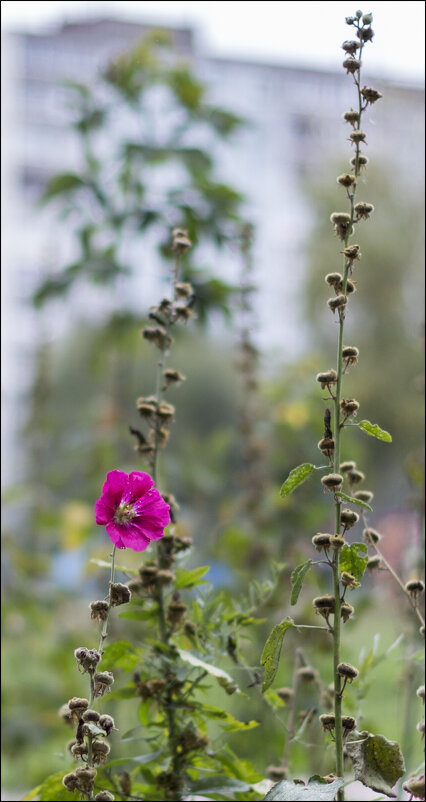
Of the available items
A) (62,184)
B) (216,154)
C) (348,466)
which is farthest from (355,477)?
(216,154)

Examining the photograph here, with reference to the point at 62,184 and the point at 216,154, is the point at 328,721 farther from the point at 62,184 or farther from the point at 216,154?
the point at 216,154

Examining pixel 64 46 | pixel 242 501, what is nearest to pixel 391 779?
pixel 242 501

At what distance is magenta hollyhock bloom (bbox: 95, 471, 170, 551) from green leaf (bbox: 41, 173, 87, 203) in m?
0.76

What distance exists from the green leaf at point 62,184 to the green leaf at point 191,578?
712 millimetres

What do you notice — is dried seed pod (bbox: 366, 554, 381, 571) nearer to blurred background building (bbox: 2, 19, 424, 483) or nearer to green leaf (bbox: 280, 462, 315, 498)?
green leaf (bbox: 280, 462, 315, 498)

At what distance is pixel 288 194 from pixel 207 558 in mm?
3773

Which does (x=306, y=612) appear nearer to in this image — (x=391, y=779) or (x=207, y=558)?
(x=207, y=558)

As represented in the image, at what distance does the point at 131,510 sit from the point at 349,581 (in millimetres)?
76

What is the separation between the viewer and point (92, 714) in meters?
0.25

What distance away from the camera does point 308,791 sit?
9.9 inches

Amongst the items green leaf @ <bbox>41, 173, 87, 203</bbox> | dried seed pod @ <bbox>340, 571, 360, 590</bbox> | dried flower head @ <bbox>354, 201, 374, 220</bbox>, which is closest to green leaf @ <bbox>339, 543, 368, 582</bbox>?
dried seed pod @ <bbox>340, 571, 360, 590</bbox>

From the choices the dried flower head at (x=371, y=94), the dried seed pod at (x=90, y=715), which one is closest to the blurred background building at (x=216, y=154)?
the dried flower head at (x=371, y=94)

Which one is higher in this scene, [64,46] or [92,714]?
[64,46]

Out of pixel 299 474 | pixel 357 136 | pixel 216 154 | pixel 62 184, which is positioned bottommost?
pixel 299 474
